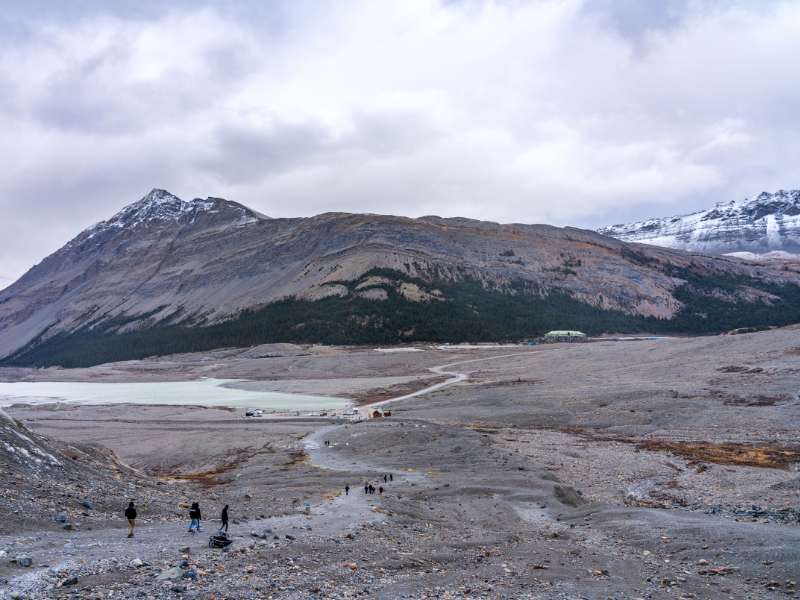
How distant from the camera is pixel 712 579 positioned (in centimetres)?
1766

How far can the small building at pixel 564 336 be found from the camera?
157250 millimetres

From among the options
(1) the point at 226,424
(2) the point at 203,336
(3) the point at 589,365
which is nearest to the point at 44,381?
(2) the point at 203,336

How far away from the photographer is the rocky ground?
16781 mm

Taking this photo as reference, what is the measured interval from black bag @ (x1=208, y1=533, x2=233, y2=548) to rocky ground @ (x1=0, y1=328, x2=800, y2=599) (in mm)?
304

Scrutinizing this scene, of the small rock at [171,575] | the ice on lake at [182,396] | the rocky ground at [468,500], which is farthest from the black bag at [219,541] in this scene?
the ice on lake at [182,396]

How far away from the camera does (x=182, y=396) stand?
3912 inches

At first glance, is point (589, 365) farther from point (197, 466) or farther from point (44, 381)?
point (44, 381)

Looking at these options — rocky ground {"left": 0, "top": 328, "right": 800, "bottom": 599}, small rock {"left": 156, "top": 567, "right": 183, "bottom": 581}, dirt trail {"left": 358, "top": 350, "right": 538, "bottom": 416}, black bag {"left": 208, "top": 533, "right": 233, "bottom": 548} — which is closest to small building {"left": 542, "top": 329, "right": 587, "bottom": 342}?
dirt trail {"left": 358, "top": 350, "right": 538, "bottom": 416}

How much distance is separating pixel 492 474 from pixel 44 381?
147948 millimetres

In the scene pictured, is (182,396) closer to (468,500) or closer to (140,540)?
(468,500)

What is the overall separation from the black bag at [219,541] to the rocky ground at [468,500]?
304 mm

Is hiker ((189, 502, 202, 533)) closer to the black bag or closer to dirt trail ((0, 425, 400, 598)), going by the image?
dirt trail ((0, 425, 400, 598))

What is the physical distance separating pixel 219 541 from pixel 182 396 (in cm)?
8496

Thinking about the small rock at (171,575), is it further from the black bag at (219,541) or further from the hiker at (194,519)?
the hiker at (194,519)
